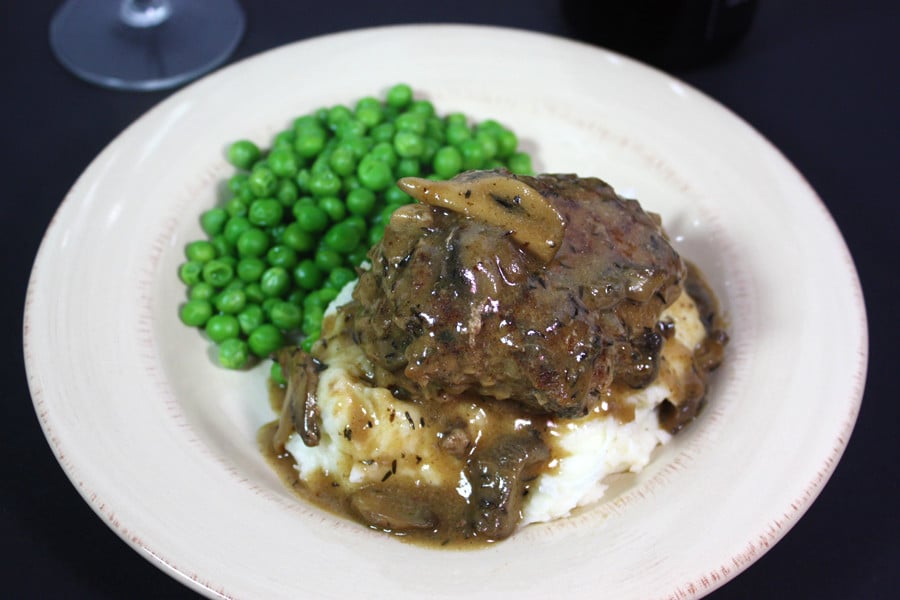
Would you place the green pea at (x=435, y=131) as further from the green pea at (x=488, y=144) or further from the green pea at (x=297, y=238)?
the green pea at (x=297, y=238)

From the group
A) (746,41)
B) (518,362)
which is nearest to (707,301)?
(518,362)

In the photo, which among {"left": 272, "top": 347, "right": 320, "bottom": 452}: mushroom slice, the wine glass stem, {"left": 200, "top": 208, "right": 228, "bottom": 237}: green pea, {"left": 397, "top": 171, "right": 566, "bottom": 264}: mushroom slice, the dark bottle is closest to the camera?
{"left": 397, "top": 171, "right": 566, "bottom": 264}: mushroom slice

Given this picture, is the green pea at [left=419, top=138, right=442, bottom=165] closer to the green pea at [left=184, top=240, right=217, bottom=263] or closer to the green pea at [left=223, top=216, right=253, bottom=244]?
the green pea at [left=223, top=216, right=253, bottom=244]

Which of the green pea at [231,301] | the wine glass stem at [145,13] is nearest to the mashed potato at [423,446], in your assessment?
the green pea at [231,301]

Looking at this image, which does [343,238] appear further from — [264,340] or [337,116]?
[337,116]

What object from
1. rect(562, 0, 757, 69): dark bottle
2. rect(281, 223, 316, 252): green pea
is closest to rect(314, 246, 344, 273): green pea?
rect(281, 223, 316, 252): green pea

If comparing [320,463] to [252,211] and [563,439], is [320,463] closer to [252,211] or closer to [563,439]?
[563,439]

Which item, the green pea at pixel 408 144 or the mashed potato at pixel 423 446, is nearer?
the mashed potato at pixel 423 446
